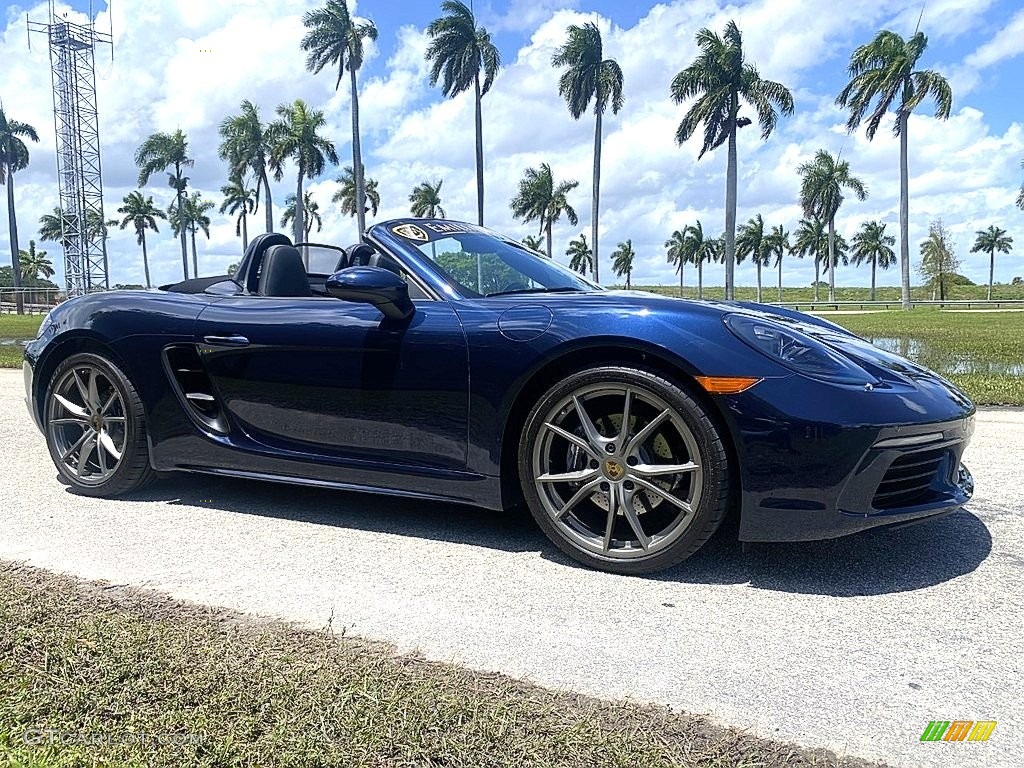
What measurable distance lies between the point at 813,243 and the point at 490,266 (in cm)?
8808

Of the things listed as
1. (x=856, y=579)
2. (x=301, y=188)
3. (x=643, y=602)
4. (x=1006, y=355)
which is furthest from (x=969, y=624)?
(x=301, y=188)

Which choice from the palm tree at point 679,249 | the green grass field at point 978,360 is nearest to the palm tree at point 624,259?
the palm tree at point 679,249

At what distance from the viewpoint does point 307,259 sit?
442 centimetres

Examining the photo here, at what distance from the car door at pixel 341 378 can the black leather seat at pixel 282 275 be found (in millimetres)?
217

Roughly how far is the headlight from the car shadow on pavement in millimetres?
687

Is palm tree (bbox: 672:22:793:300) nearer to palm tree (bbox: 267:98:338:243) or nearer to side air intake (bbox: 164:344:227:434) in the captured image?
palm tree (bbox: 267:98:338:243)

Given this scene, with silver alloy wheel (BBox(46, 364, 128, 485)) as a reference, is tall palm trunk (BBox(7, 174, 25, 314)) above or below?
above

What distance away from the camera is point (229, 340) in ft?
11.4

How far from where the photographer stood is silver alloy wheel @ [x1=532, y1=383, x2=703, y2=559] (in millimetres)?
2713

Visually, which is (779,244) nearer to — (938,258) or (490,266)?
(938,258)

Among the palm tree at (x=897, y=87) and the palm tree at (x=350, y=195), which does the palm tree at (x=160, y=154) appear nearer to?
the palm tree at (x=350, y=195)

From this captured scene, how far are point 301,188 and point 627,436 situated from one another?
→ 1994 inches

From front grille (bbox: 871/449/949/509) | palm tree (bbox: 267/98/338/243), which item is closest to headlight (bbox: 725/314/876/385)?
front grille (bbox: 871/449/949/509)

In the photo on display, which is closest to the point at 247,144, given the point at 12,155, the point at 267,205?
the point at 267,205
